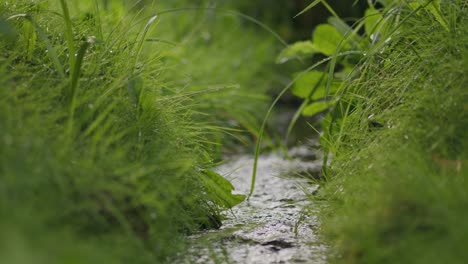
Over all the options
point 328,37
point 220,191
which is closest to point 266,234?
point 220,191

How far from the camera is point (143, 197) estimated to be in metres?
1.49

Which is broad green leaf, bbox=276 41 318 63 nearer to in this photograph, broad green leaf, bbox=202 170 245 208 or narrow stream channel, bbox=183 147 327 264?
narrow stream channel, bbox=183 147 327 264

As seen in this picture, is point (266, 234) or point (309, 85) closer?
point (266, 234)

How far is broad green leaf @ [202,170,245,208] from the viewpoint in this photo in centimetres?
202

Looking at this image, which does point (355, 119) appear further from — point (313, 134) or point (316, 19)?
point (316, 19)

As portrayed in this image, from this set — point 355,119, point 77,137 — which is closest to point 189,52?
point 355,119

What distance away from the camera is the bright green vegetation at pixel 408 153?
141 centimetres

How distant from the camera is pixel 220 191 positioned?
2.03 m

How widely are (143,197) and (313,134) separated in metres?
2.55

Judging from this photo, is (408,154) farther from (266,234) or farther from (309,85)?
(309,85)

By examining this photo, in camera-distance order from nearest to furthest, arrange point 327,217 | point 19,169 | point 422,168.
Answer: point 19,169
point 422,168
point 327,217

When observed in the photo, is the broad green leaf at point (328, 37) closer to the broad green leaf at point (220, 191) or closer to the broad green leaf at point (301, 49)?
the broad green leaf at point (301, 49)

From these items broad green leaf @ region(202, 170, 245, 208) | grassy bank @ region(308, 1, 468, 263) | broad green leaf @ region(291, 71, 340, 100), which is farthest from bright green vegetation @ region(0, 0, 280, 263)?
broad green leaf @ region(291, 71, 340, 100)

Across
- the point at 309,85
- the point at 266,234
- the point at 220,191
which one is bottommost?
the point at 266,234
